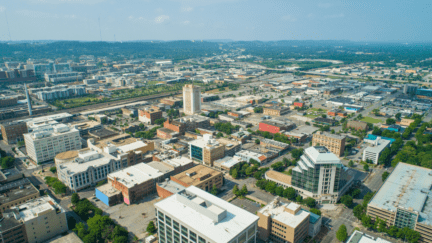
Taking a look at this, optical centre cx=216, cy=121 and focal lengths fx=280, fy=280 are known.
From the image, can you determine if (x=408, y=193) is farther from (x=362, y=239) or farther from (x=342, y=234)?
(x=362, y=239)

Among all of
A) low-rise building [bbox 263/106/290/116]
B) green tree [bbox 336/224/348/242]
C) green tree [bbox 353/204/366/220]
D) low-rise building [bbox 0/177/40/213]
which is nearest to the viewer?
green tree [bbox 336/224/348/242]

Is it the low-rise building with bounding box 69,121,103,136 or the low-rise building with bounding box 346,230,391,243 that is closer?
the low-rise building with bounding box 346,230,391,243

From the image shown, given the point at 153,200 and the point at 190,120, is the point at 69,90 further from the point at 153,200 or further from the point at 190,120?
the point at 153,200

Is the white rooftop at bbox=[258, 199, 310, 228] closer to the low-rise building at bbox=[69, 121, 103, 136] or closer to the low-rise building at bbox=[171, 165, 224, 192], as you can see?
the low-rise building at bbox=[171, 165, 224, 192]

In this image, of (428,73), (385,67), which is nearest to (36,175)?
(428,73)

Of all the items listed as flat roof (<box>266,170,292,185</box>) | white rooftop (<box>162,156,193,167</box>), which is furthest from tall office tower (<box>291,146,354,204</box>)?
white rooftop (<box>162,156,193,167</box>)

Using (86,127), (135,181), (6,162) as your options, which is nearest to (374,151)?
(135,181)

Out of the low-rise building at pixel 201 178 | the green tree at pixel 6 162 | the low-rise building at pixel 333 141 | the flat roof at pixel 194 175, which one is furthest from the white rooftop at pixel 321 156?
the green tree at pixel 6 162

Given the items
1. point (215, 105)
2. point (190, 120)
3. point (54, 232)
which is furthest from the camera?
point (215, 105)
